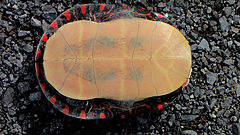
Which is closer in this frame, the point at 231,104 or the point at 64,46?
the point at 64,46

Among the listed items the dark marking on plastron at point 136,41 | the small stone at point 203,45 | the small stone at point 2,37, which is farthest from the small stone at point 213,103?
the small stone at point 2,37

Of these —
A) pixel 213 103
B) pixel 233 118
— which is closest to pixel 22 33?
pixel 213 103

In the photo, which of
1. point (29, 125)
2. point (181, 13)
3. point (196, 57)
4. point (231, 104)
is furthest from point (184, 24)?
point (29, 125)

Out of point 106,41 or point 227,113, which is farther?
point 227,113

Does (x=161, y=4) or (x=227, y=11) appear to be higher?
(x=161, y=4)

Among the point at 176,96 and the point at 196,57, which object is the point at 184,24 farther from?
the point at 176,96

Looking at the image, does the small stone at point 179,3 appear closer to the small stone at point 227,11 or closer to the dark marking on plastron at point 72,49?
the small stone at point 227,11

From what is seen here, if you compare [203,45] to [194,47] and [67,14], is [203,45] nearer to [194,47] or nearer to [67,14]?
[194,47]
